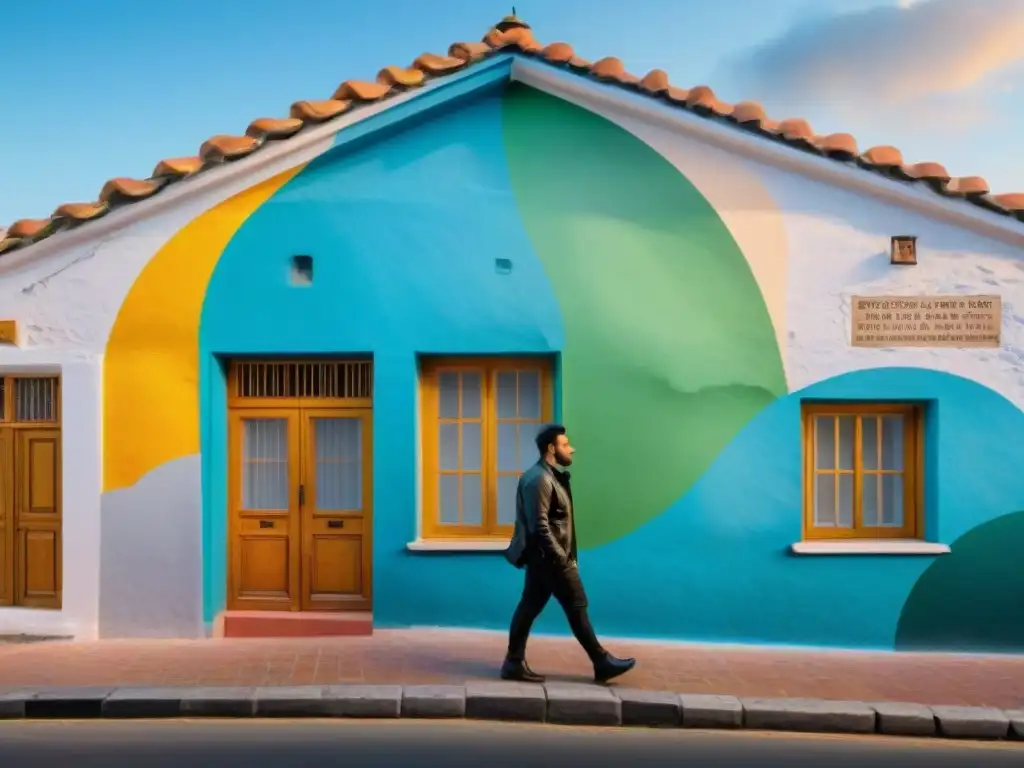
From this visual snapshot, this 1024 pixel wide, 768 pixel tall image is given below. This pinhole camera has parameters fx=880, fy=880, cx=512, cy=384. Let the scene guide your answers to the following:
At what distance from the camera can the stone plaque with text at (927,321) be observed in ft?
25.8

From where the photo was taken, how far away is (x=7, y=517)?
8.35m

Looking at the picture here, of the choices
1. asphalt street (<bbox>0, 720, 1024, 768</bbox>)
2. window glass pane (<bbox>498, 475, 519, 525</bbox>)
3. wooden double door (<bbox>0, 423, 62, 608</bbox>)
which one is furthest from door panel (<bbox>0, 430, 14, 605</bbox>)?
A: window glass pane (<bbox>498, 475, 519, 525</bbox>)

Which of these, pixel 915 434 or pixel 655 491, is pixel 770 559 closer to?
pixel 655 491

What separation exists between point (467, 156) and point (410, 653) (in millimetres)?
4429

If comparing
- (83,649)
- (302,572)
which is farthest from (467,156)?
(83,649)

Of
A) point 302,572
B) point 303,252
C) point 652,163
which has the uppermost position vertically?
point 652,163

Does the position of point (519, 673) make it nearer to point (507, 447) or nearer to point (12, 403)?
point (507, 447)

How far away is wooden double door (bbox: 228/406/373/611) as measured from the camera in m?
8.28

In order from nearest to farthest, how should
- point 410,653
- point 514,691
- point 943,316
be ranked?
point 514,691, point 410,653, point 943,316

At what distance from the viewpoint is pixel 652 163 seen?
8.02m

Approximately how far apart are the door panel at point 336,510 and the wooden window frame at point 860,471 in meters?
4.08

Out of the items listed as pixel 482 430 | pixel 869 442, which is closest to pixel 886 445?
pixel 869 442

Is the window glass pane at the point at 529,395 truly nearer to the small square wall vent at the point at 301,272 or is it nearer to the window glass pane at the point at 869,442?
the small square wall vent at the point at 301,272

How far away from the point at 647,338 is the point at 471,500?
224cm
